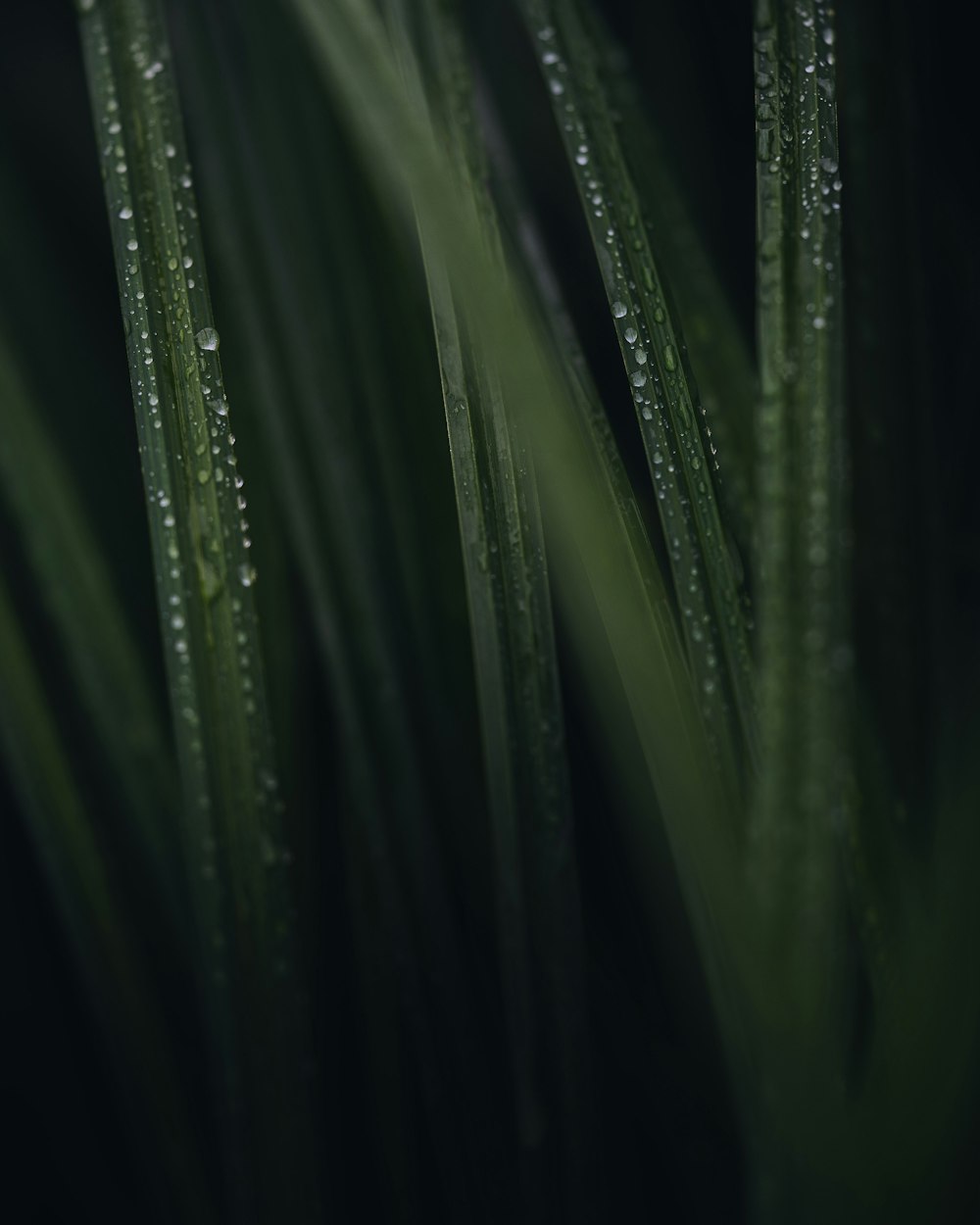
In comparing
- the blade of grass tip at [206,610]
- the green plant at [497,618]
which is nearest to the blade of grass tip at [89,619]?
the green plant at [497,618]

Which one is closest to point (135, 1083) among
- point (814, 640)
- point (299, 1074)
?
point (299, 1074)

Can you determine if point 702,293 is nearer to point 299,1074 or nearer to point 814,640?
point 814,640

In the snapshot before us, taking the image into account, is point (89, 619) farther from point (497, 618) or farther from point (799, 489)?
point (799, 489)

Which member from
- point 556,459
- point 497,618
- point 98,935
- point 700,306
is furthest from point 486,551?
point 98,935

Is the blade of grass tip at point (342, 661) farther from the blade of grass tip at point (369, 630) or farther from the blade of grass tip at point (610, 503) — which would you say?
the blade of grass tip at point (610, 503)

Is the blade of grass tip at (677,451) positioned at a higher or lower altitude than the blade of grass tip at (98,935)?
higher

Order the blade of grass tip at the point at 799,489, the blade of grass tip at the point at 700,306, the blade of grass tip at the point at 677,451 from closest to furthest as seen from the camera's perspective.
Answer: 1. the blade of grass tip at the point at 799,489
2. the blade of grass tip at the point at 677,451
3. the blade of grass tip at the point at 700,306
